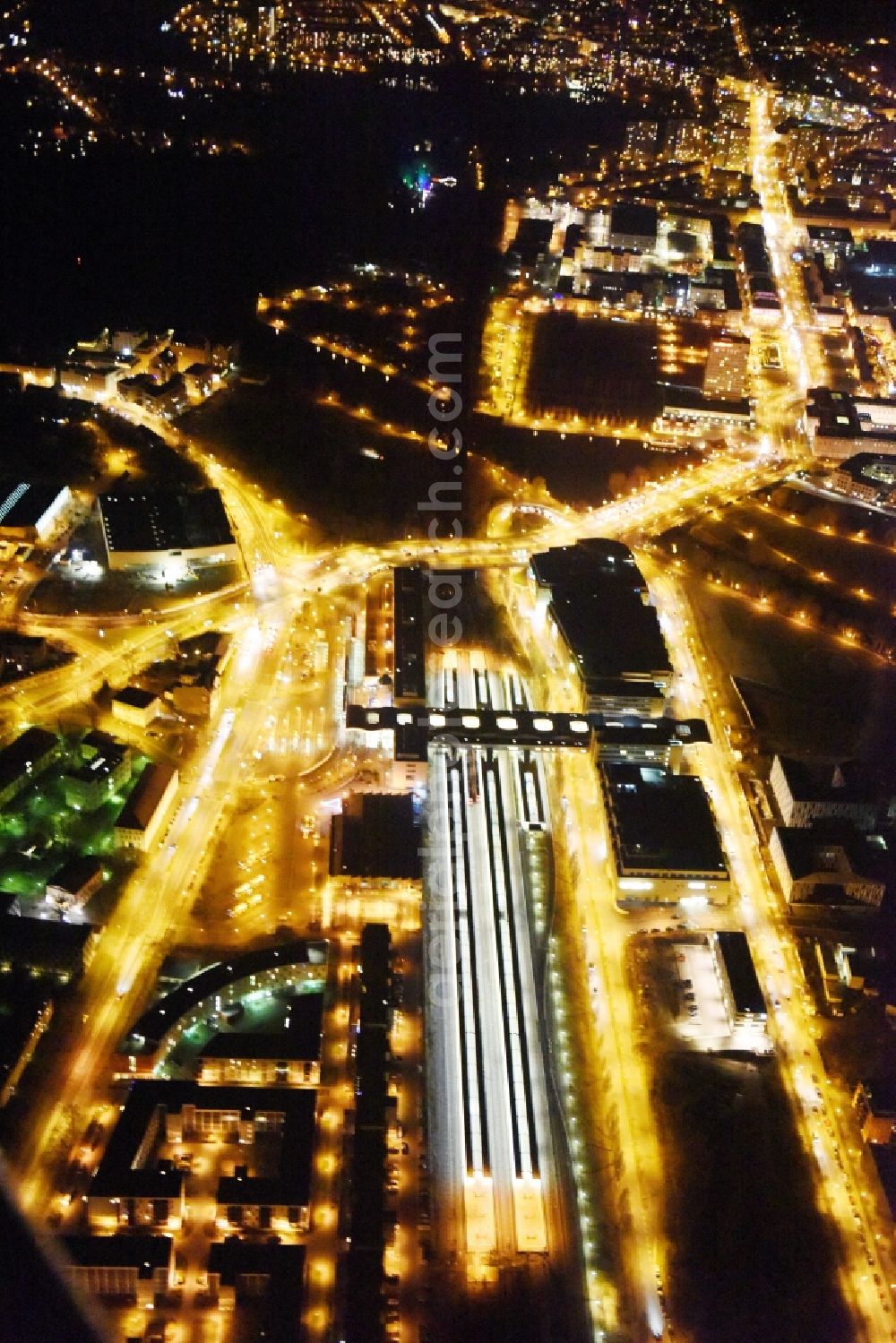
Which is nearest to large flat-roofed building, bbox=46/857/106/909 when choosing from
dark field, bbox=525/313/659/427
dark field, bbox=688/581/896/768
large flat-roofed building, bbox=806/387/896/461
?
dark field, bbox=688/581/896/768

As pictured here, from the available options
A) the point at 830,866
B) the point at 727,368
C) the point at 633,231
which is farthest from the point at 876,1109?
the point at 633,231

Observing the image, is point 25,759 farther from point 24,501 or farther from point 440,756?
point 24,501

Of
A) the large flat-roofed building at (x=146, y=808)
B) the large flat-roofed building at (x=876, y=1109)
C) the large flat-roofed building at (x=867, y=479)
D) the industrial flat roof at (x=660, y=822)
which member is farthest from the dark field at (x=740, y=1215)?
the large flat-roofed building at (x=867, y=479)

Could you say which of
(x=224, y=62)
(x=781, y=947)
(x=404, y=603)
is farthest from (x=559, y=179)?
(x=781, y=947)

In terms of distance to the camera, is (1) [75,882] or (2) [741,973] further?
(1) [75,882]

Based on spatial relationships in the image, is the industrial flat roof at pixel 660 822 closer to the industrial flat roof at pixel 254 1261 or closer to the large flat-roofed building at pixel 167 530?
the industrial flat roof at pixel 254 1261

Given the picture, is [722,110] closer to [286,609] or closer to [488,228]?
[488,228]
